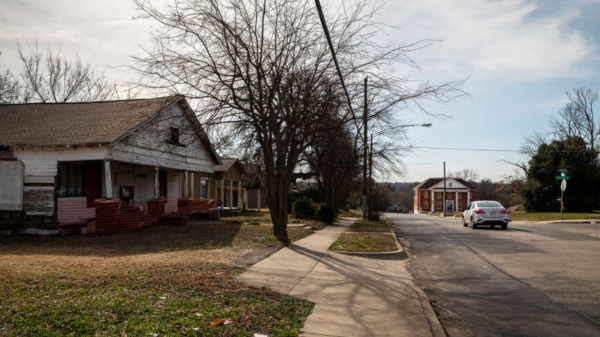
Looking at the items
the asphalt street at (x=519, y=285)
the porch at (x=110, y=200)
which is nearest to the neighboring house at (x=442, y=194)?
the porch at (x=110, y=200)

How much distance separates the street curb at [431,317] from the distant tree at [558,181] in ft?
123

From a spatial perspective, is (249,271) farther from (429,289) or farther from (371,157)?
(371,157)

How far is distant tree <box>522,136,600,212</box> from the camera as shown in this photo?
38.0m

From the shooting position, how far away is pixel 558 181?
38.7m

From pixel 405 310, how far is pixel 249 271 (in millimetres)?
3315

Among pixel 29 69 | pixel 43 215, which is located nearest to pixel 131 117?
pixel 43 215

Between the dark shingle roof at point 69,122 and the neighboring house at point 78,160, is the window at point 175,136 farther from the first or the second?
the dark shingle roof at point 69,122

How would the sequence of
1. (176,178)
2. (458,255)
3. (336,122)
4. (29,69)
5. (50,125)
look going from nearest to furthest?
(458,255) < (336,122) < (50,125) < (176,178) < (29,69)

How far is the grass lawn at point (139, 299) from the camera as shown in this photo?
14.9ft

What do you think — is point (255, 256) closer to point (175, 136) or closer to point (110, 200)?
point (175, 136)

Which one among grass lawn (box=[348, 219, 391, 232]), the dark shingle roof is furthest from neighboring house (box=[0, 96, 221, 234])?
grass lawn (box=[348, 219, 391, 232])

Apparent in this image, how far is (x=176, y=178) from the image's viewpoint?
2459 cm

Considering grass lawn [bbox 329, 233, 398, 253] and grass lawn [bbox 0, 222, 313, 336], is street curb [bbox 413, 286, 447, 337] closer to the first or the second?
grass lawn [bbox 0, 222, 313, 336]

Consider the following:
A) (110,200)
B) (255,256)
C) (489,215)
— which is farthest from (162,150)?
(489,215)
